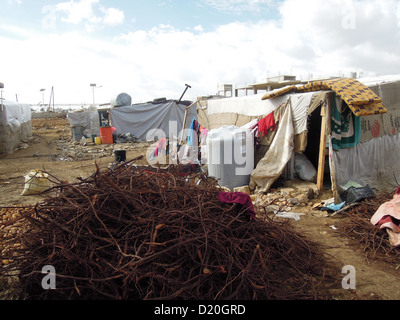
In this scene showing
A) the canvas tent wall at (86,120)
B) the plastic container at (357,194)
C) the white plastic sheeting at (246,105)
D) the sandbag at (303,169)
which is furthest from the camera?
the canvas tent wall at (86,120)

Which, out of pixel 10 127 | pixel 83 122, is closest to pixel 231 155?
pixel 10 127

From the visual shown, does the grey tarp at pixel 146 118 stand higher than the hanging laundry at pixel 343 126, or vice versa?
the grey tarp at pixel 146 118

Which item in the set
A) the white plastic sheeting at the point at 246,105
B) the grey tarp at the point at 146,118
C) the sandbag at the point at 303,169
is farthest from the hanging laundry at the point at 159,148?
the grey tarp at the point at 146,118

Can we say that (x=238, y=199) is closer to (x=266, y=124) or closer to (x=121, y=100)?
(x=266, y=124)

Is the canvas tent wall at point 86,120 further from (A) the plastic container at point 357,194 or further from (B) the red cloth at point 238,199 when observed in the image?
(B) the red cloth at point 238,199

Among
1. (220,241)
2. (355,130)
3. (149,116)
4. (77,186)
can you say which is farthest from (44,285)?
(149,116)

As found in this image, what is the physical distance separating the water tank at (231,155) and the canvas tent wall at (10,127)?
10532 millimetres

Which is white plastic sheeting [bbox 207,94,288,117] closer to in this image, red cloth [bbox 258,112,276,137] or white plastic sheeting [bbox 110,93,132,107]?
red cloth [bbox 258,112,276,137]

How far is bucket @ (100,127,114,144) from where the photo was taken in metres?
15.6

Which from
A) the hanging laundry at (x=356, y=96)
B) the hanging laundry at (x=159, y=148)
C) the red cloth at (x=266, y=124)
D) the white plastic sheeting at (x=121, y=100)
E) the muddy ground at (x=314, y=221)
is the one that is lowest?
the muddy ground at (x=314, y=221)

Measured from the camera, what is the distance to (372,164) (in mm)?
6520

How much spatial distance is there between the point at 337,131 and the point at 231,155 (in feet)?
7.62

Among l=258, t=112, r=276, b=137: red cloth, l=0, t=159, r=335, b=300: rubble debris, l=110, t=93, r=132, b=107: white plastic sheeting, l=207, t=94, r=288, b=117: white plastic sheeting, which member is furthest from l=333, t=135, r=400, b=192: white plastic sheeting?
l=110, t=93, r=132, b=107: white plastic sheeting

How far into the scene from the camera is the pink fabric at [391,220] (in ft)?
12.0
